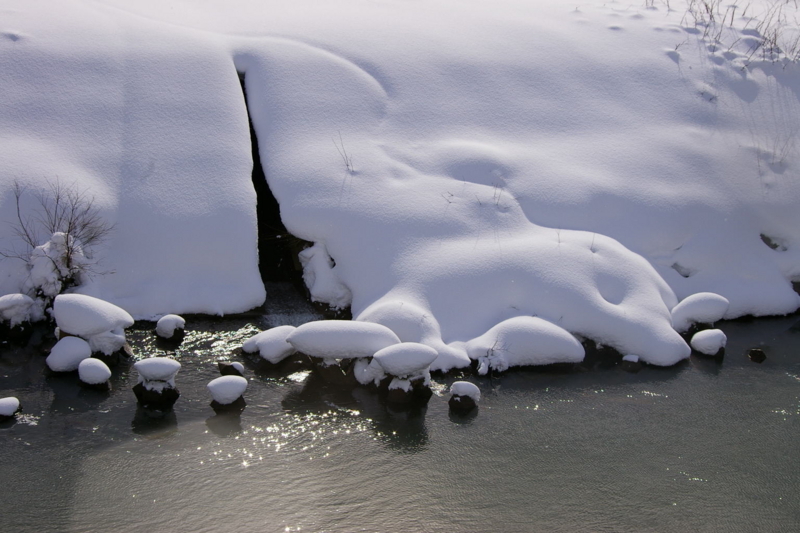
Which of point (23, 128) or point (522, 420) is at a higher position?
point (23, 128)

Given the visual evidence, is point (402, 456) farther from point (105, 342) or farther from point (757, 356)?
point (757, 356)

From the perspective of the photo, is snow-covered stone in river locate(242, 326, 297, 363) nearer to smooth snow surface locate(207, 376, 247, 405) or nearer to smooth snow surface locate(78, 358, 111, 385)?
smooth snow surface locate(207, 376, 247, 405)

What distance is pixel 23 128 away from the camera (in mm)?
10383

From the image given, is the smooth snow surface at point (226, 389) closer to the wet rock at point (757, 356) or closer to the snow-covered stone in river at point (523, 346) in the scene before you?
the snow-covered stone in river at point (523, 346)

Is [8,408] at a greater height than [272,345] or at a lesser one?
lesser

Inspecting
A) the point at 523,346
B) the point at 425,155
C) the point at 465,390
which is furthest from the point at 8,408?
the point at 425,155

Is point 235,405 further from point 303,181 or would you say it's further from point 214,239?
point 303,181

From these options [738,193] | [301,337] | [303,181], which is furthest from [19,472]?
[738,193]

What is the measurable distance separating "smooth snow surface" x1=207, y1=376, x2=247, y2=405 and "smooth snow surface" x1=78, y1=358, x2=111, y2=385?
1.13 meters

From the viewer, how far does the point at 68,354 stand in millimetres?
7879

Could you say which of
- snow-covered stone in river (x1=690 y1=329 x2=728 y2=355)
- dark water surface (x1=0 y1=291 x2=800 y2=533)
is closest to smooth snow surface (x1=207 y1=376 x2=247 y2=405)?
dark water surface (x1=0 y1=291 x2=800 y2=533)

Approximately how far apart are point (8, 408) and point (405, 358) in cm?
381

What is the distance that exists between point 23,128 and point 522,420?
788 centimetres

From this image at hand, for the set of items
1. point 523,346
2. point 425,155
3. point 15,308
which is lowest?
point 15,308
